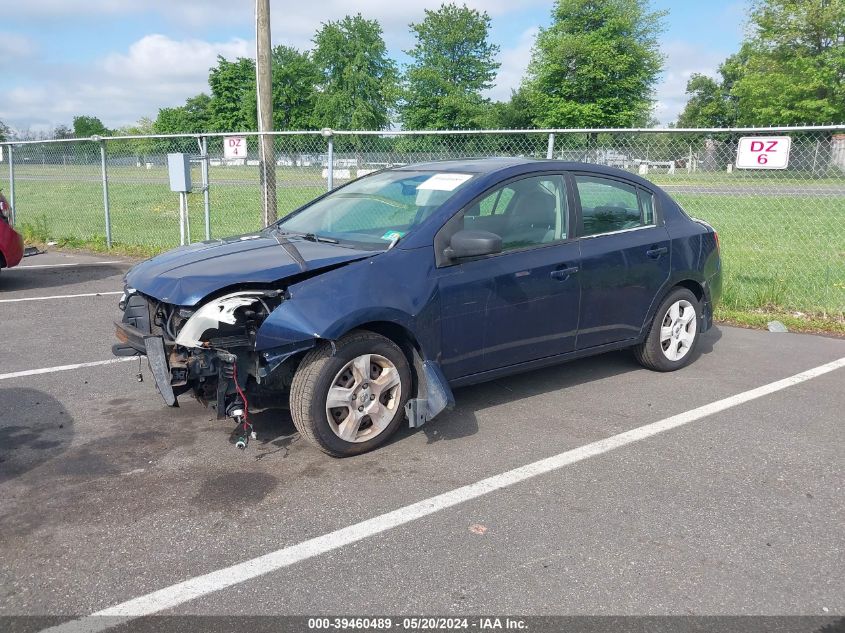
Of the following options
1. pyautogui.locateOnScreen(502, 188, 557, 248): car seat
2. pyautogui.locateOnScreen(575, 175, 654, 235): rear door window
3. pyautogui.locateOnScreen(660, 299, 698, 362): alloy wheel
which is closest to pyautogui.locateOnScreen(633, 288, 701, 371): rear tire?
pyautogui.locateOnScreen(660, 299, 698, 362): alloy wheel

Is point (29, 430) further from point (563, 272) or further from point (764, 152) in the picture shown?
point (764, 152)

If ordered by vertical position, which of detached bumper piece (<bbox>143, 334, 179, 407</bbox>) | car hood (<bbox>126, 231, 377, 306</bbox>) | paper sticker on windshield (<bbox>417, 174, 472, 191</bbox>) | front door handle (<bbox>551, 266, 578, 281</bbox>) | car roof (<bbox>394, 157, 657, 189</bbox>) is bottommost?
detached bumper piece (<bbox>143, 334, 179, 407</bbox>)

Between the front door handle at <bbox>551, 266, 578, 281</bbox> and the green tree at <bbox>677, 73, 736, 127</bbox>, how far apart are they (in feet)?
291

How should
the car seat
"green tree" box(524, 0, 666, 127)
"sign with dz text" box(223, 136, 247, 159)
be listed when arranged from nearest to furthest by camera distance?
1. the car seat
2. "sign with dz text" box(223, 136, 247, 159)
3. "green tree" box(524, 0, 666, 127)

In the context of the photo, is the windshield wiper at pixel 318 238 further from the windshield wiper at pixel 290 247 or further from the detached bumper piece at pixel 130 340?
the detached bumper piece at pixel 130 340

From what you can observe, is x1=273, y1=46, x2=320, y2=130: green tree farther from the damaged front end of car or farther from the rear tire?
the damaged front end of car

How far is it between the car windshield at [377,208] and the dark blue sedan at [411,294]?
0.02 meters

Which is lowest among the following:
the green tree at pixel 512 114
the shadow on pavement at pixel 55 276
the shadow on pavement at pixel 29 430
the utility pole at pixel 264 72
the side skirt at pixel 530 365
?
the shadow on pavement at pixel 29 430

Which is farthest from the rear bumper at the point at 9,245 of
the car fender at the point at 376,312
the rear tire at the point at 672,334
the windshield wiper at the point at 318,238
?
the rear tire at the point at 672,334

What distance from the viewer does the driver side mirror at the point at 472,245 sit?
14.0ft

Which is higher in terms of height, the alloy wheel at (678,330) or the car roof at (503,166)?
the car roof at (503,166)

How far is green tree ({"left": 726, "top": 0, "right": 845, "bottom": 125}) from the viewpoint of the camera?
4884 cm

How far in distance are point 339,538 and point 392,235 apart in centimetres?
189

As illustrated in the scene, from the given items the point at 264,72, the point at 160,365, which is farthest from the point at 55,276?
the point at 160,365
